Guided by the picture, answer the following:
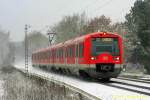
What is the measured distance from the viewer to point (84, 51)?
30812 mm

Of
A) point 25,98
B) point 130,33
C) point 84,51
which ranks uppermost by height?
point 130,33

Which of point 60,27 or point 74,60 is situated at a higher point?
point 60,27

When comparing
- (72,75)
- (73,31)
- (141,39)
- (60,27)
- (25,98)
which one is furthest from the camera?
(60,27)

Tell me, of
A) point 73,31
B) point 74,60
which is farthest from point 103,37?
point 73,31

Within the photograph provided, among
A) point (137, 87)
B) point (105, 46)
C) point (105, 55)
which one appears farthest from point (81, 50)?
point (137, 87)

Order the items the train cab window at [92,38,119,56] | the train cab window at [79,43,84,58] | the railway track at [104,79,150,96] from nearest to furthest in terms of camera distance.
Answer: the railway track at [104,79,150,96]
the train cab window at [92,38,119,56]
the train cab window at [79,43,84,58]

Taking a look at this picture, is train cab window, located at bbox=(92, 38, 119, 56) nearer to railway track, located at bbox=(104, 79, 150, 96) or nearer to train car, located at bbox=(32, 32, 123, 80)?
train car, located at bbox=(32, 32, 123, 80)

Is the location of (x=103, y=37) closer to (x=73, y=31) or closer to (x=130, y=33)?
(x=130, y=33)

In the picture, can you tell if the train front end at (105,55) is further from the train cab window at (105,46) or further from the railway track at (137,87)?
the railway track at (137,87)

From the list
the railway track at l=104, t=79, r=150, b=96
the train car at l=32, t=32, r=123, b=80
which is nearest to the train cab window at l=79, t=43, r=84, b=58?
the train car at l=32, t=32, r=123, b=80

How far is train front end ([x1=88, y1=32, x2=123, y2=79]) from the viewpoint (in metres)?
30.0

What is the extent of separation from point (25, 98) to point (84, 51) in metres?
11.2

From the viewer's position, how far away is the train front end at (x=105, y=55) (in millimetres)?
30000

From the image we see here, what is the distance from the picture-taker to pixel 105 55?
30.2 m
